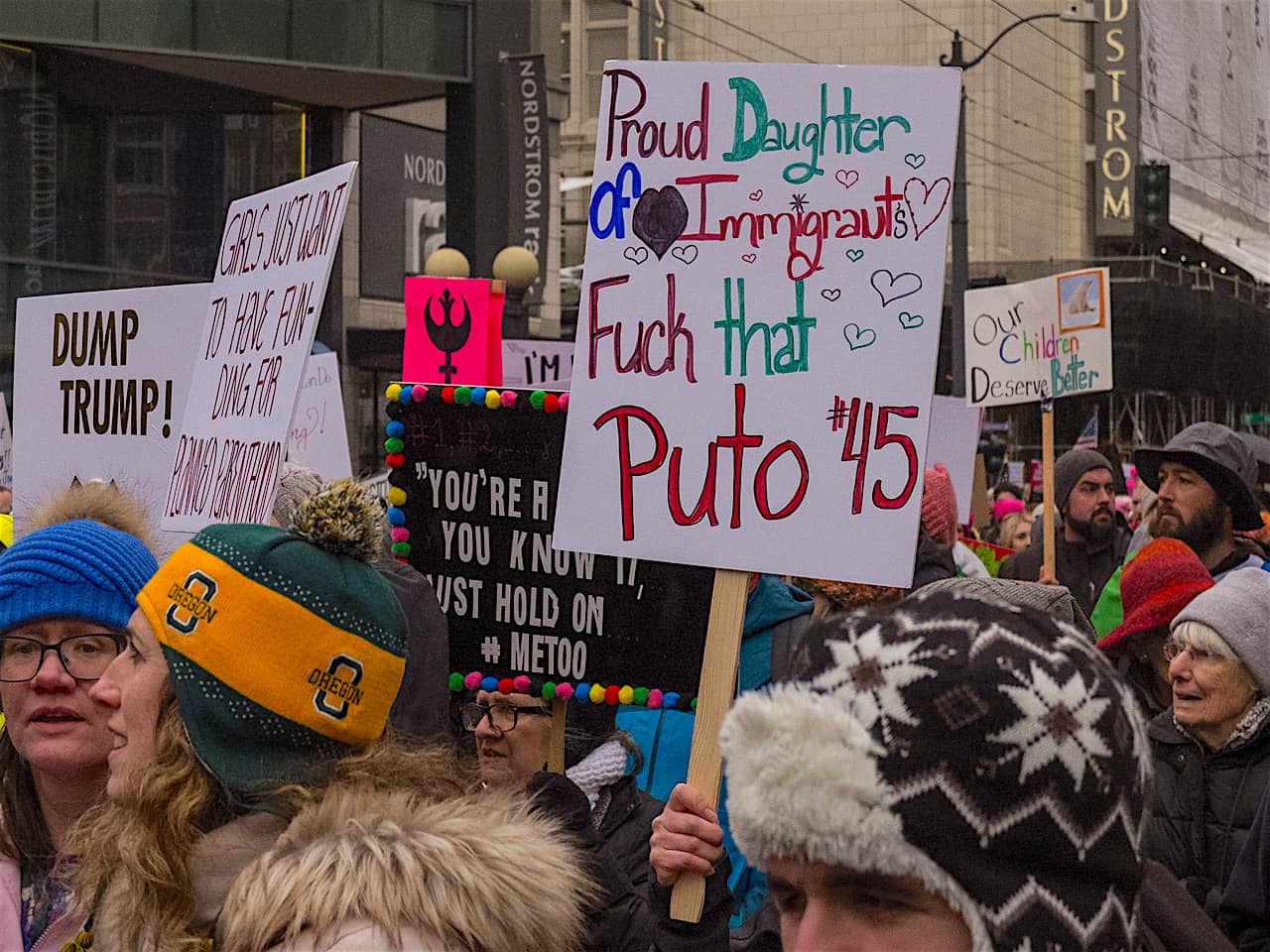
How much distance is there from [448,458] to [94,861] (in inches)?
53.9

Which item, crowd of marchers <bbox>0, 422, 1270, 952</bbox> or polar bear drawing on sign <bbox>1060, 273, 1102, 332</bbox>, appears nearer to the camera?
crowd of marchers <bbox>0, 422, 1270, 952</bbox>

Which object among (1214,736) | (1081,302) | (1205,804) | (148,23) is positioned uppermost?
(148,23)

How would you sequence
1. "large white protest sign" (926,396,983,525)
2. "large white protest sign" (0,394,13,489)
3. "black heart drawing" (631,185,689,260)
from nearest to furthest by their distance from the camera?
"black heart drawing" (631,185,689,260) → "large white protest sign" (0,394,13,489) → "large white protest sign" (926,396,983,525)

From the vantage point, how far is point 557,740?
3480 millimetres

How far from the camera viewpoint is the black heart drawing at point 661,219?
11.0 ft

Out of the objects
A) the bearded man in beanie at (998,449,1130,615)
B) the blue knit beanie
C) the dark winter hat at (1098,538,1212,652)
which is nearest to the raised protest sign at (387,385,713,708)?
the blue knit beanie

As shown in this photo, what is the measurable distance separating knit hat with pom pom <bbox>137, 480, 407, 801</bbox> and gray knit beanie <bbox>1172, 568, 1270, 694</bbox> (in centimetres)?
251

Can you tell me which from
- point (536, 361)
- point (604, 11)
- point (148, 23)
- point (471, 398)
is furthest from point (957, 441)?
point (604, 11)

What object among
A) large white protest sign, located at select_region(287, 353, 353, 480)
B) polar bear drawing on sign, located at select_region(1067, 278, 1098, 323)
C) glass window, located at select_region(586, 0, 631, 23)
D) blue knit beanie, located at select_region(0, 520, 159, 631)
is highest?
glass window, located at select_region(586, 0, 631, 23)

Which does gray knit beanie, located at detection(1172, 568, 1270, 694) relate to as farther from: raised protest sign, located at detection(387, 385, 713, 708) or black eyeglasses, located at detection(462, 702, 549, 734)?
black eyeglasses, located at detection(462, 702, 549, 734)

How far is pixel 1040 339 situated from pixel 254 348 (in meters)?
7.12

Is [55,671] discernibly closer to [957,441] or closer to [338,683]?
[338,683]

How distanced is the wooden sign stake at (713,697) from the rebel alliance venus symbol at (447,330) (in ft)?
10.6

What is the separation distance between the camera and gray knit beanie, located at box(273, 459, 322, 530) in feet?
14.5
